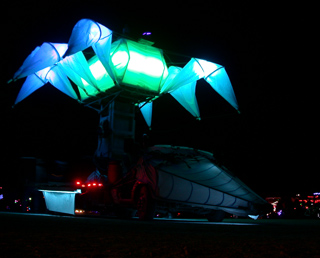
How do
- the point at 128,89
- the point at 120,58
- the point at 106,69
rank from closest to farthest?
1. the point at 106,69
2. the point at 120,58
3. the point at 128,89

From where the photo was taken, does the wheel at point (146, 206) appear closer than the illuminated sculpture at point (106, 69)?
Yes

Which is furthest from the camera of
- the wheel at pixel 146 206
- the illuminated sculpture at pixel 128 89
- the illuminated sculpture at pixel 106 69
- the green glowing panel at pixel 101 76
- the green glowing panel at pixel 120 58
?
the green glowing panel at pixel 101 76

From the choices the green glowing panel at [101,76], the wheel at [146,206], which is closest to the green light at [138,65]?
the green glowing panel at [101,76]

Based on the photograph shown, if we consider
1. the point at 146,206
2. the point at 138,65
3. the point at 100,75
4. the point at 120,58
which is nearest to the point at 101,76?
the point at 100,75

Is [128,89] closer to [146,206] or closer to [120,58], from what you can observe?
[120,58]

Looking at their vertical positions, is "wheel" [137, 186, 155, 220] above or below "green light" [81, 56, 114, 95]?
below

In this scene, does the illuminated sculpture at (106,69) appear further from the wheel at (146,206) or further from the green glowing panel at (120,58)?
the wheel at (146,206)

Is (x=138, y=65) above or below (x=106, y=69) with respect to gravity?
above

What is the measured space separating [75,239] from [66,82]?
505 inches

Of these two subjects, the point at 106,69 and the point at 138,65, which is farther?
the point at 138,65

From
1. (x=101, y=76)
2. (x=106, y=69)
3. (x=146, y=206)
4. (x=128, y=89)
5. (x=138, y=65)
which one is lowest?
(x=146, y=206)

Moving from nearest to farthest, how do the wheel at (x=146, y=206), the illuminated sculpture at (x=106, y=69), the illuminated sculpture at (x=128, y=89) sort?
1. the wheel at (x=146, y=206)
2. the illuminated sculpture at (x=128, y=89)
3. the illuminated sculpture at (x=106, y=69)

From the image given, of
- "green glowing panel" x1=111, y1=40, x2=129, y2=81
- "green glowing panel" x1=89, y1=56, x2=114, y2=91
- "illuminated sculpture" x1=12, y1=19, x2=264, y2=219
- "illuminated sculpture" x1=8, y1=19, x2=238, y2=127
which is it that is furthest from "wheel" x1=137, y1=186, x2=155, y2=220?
"green glowing panel" x1=89, y1=56, x2=114, y2=91

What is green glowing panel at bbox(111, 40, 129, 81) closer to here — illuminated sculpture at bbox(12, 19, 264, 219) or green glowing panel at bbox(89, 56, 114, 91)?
illuminated sculpture at bbox(12, 19, 264, 219)
